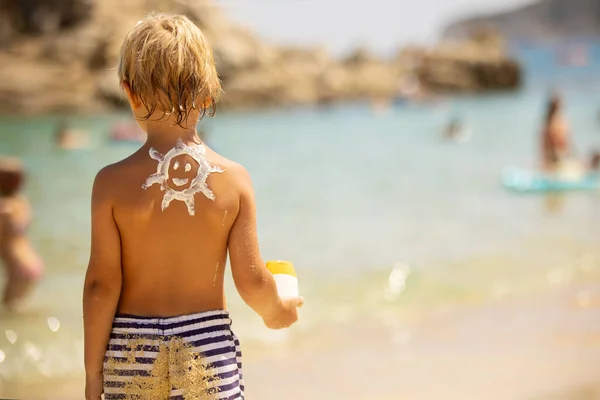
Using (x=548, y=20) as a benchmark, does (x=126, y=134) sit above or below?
below

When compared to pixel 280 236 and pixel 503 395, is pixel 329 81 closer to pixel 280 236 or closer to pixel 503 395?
pixel 280 236

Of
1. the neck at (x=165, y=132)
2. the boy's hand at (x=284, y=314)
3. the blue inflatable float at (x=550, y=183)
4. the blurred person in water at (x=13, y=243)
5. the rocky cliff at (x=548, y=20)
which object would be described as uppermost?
the rocky cliff at (x=548, y=20)

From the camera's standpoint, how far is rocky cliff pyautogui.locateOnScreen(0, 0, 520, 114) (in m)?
13.2

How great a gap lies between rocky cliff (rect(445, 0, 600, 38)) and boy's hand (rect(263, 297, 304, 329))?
1170cm

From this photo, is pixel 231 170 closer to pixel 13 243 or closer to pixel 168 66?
pixel 168 66

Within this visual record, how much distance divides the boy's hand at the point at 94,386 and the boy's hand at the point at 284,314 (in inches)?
14.7

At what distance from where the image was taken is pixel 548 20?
499 inches

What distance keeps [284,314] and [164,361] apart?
12.1 inches

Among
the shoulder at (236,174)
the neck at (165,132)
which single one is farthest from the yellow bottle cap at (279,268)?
the neck at (165,132)

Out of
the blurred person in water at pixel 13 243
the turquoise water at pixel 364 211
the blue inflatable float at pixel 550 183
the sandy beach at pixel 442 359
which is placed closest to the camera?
the sandy beach at pixel 442 359

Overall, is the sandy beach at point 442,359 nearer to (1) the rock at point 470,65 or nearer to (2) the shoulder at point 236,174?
(2) the shoulder at point 236,174

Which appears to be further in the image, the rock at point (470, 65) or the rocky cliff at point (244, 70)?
the rock at point (470, 65)

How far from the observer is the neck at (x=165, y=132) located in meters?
1.55

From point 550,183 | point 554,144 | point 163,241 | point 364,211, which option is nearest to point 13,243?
point 163,241
